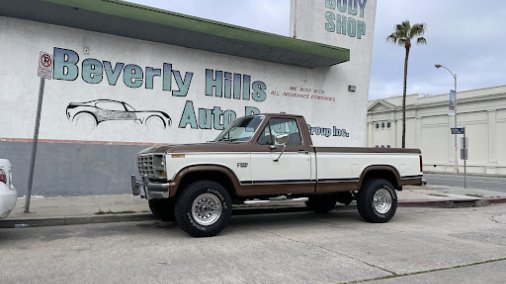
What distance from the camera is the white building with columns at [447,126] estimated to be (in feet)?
129

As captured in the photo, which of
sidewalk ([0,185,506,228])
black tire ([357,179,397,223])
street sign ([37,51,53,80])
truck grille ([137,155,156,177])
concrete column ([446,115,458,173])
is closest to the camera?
truck grille ([137,155,156,177])

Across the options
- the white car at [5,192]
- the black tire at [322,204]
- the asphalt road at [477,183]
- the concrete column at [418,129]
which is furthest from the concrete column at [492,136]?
the white car at [5,192]

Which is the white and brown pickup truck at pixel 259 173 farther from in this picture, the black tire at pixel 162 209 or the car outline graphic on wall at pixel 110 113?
the car outline graphic on wall at pixel 110 113

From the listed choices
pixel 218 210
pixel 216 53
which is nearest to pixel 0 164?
pixel 218 210

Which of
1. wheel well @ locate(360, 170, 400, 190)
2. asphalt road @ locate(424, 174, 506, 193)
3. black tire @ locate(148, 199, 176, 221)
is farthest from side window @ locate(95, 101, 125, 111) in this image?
asphalt road @ locate(424, 174, 506, 193)

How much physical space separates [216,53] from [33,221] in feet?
24.2

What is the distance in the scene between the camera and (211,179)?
8.18 meters

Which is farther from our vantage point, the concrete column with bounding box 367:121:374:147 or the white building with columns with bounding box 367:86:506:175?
the concrete column with bounding box 367:121:374:147

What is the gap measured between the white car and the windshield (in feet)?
12.0

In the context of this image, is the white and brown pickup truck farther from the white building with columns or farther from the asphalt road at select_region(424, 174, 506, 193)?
the white building with columns

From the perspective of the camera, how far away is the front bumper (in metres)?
7.57

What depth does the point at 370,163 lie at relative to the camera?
9.66 meters

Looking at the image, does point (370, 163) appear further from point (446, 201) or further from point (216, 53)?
point (216, 53)

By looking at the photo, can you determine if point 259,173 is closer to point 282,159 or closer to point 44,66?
point 282,159
